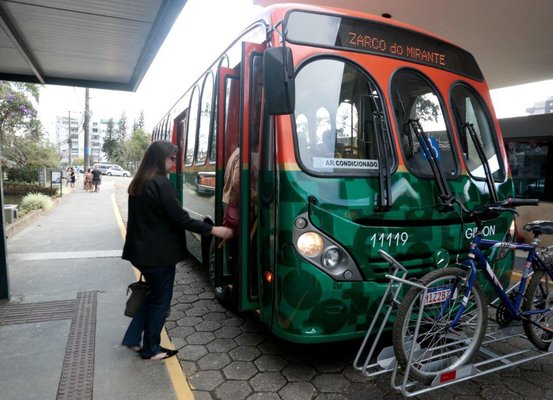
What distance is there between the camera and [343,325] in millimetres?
3023

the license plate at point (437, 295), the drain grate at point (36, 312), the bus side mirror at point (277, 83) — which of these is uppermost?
the bus side mirror at point (277, 83)

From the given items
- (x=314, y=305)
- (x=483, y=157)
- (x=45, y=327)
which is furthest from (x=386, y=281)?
(x=45, y=327)

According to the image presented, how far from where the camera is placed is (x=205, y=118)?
16.7ft

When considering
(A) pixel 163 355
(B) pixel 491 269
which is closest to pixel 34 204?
(A) pixel 163 355

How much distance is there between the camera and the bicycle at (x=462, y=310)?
8.89ft

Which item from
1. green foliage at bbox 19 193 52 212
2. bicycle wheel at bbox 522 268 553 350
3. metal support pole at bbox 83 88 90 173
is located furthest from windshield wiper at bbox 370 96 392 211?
metal support pole at bbox 83 88 90 173

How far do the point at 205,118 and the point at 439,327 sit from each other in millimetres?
3570

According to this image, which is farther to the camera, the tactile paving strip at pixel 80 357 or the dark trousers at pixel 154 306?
the dark trousers at pixel 154 306

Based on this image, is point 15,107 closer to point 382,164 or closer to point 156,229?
point 156,229

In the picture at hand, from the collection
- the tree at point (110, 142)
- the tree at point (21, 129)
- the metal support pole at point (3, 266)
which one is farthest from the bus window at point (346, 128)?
the tree at point (110, 142)

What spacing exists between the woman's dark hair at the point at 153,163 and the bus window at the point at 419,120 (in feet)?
6.42

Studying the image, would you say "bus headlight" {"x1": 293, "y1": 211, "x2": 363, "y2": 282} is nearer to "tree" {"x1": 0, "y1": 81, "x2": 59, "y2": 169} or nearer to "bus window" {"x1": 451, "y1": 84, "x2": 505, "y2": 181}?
"bus window" {"x1": 451, "y1": 84, "x2": 505, "y2": 181}

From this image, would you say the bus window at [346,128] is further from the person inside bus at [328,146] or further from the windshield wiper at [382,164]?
the windshield wiper at [382,164]

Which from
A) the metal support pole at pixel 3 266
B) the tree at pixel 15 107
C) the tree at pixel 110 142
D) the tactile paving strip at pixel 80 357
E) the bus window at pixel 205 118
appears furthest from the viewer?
the tree at pixel 110 142
